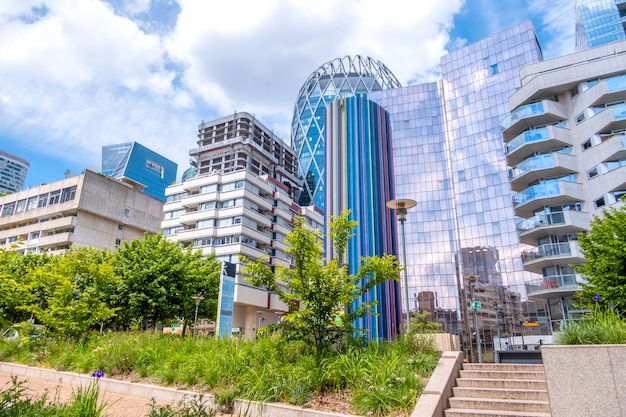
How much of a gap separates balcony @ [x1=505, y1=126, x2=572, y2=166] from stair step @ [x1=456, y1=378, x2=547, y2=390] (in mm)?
32885

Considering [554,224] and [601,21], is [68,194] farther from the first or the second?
[601,21]

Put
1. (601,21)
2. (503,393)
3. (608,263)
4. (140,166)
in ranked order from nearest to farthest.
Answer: (503,393) < (608,263) < (601,21) < (140,166)

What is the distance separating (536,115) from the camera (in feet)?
123

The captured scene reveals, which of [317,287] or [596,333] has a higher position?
[317,287]

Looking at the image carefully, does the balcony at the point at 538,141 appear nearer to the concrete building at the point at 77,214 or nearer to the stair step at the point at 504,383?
the stair step at the point at 504,383

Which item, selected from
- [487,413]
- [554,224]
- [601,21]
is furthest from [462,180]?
[487,413]

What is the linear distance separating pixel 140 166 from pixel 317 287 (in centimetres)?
18665

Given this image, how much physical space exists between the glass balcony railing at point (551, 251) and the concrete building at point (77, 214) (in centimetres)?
5488

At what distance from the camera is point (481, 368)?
10.6 m

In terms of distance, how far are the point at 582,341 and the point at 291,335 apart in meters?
6.43

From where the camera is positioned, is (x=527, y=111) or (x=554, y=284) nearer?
(x=554, y=284)

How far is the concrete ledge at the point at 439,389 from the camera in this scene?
711 cm

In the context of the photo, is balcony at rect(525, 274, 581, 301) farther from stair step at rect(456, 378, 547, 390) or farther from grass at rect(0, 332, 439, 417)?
stair step at rect(456, 378, 547, 390)

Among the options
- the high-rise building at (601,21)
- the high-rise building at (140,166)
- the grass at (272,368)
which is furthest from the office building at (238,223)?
the high-rise building at (140,166)
